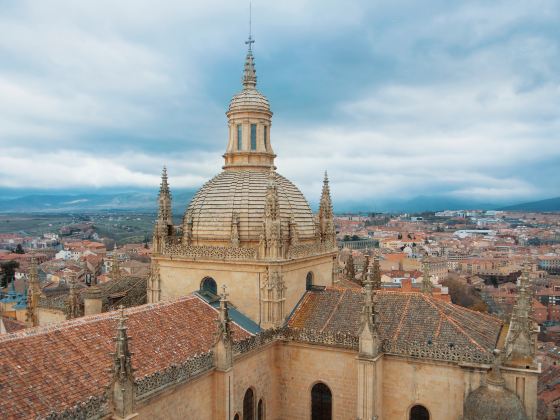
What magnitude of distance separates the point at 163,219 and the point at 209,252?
4.62m

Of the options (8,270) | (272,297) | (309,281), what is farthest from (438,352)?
(8,270)

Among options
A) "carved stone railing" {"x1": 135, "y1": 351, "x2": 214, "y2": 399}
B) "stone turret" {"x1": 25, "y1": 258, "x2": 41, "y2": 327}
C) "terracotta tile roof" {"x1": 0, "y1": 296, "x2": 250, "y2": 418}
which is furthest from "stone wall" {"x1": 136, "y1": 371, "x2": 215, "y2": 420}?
"stone turret" {"x1": 25, "y1": 258, "x2": 41, "y2": 327}

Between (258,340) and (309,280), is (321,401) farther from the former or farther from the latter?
(309,280)

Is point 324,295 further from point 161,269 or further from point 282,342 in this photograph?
point 161,269

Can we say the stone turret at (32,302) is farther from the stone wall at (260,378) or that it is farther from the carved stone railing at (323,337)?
the carved stone railing at (323,337)

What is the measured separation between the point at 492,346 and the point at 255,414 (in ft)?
41.4

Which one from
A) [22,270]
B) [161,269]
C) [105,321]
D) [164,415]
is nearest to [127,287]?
[161,269]

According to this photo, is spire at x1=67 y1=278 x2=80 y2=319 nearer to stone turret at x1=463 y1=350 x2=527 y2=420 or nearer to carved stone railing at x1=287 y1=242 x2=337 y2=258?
carved stone railing at x1=287 y1=242 x2=337 y2=258

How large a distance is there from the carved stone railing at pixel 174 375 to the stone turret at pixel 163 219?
1073cm

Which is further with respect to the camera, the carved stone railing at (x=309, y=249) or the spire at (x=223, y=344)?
the carved stone railing at (x=309, y=249)

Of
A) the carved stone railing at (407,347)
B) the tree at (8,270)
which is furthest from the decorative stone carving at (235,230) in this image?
the tree at (8,270)

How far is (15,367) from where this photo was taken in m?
16.5

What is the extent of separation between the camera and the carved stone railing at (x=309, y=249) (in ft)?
95.1

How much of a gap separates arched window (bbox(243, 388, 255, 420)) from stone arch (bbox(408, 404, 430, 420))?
8.13m
